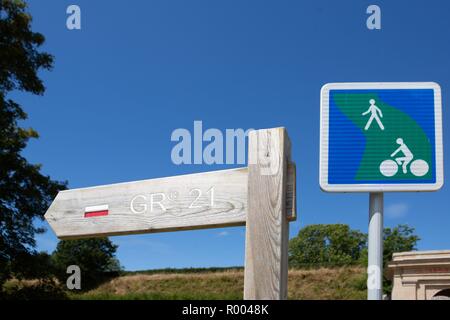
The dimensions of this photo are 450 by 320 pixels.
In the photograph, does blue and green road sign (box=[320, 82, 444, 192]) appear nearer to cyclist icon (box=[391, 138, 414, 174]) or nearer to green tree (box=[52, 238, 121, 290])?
cyclist icon (box=[391, 138, 414, 174])

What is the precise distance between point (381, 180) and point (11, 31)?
16013mm

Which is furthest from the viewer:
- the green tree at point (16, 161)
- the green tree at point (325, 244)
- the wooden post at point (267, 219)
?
the green tree at point (325, 244)

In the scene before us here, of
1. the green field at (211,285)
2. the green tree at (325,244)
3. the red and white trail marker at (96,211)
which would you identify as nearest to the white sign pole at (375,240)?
the red and white trail marker at (96,211)

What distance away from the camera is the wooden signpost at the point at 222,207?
2293 millimetres

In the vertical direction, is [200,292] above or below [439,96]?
below

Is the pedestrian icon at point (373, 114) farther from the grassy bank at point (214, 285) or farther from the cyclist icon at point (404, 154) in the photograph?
the grassy bank at point (214, 285)

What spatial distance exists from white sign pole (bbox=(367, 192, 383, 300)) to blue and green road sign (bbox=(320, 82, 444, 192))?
88 millimetres

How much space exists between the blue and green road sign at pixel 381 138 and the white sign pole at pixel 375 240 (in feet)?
0.29

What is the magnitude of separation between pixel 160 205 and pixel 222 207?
359mm

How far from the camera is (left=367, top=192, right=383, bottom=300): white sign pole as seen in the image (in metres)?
A: 2.06

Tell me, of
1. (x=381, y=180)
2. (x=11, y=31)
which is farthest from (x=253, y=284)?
(x=11, y=31)

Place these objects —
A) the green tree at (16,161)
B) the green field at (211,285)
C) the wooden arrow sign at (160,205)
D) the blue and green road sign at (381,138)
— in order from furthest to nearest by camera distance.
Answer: the green field at (211,285), the green tree at (16,161), the wooden arrow sign at (160,205), the blue and green road sign at (381,138)

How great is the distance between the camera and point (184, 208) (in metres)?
2.57

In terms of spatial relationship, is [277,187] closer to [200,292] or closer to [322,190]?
[322,190]
